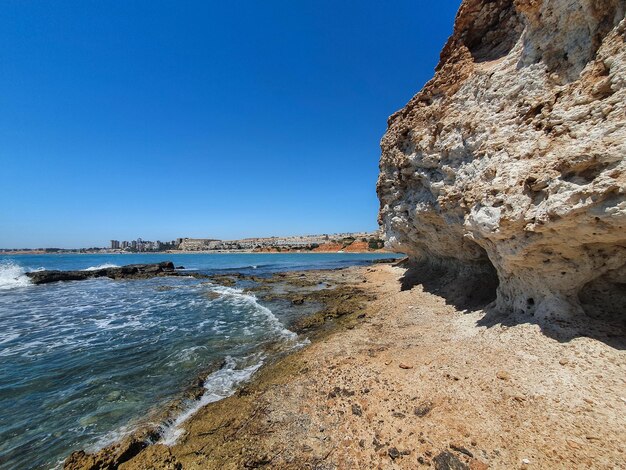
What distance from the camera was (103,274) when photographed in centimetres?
4147

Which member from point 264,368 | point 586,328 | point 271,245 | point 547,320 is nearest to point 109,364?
point 264,368

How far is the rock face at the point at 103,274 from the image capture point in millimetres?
35219

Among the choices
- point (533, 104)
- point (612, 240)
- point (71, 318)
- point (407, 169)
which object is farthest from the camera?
point (71, 318)

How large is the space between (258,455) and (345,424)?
170 cm

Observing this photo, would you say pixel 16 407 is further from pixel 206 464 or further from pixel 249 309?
pixel 249 309

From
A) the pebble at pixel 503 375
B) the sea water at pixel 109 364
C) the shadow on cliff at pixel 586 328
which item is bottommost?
the sea water at pixel 109 364

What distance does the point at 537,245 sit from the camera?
673cm

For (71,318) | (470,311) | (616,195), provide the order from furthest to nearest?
(71,318)
(470,311)
(616,195)

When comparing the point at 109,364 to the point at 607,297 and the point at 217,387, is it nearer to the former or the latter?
the point at 217,387

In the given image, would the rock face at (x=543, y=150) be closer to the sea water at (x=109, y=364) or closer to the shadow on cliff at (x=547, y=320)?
the shadow on cliff at (x=547, y=320)

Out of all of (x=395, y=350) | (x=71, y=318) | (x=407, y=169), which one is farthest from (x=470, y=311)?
(x=71, y=318)

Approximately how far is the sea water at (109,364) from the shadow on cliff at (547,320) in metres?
6.97

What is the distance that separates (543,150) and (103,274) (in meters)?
52.9

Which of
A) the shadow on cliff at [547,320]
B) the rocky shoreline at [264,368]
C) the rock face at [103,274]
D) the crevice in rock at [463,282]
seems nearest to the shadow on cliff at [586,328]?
the shadow on cliff at [547,320]
